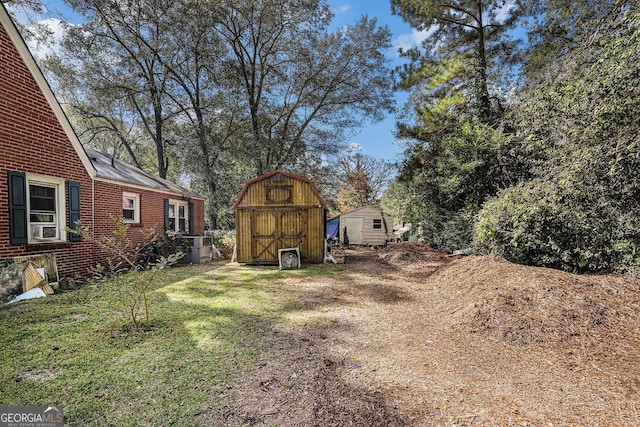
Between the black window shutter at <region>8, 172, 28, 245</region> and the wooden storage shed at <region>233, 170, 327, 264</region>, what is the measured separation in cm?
535

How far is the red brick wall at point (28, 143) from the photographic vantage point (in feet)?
18.7

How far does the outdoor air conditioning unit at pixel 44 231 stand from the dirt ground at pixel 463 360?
6.06m

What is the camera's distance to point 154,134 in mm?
18484

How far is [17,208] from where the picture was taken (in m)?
5.83

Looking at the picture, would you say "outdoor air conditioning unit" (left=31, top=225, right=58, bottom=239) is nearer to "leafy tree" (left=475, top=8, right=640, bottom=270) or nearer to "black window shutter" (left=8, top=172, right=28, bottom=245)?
"black window shutter" (left=8, top=172, right=28, bottom=245)

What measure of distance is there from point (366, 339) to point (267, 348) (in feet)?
4.53

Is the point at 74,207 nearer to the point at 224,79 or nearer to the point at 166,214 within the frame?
the point at 166,214

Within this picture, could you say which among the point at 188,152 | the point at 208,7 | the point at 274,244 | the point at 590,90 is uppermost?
the point at 208,7

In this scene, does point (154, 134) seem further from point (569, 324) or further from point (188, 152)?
point (569, 324)

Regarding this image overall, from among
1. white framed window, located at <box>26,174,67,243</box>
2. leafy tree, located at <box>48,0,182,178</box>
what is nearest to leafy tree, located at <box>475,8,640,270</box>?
white framed window, located at <box>26,174,67,243</box>

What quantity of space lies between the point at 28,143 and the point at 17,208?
147 cm

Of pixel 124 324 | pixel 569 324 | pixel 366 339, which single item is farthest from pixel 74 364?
pixel 569 324

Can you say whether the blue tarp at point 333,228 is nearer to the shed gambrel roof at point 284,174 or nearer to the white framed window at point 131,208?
the shed gambrel roof at point 284,174

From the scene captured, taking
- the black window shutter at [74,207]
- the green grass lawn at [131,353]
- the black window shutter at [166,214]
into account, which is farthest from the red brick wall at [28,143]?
the black window shutter at [166,214]
